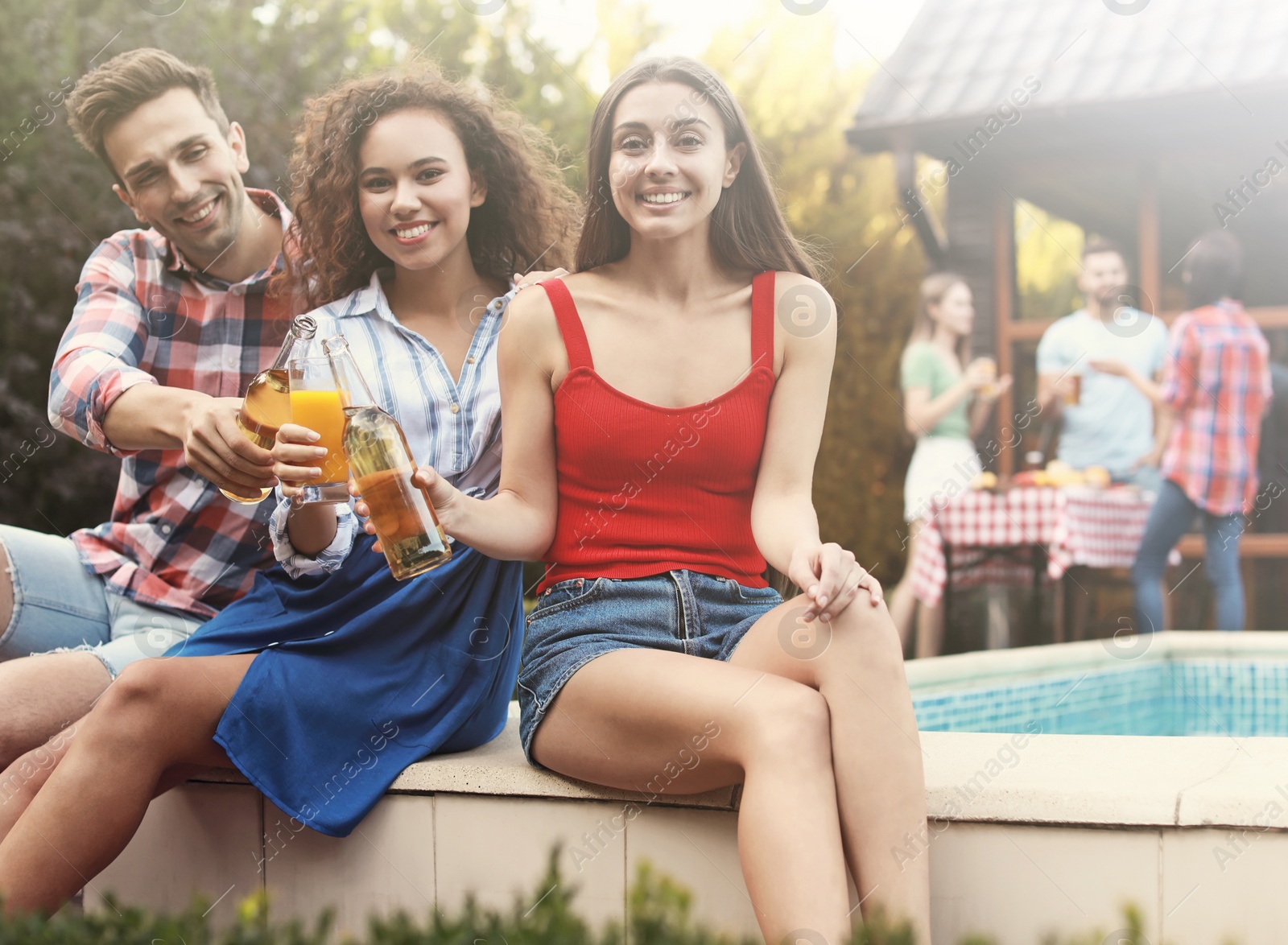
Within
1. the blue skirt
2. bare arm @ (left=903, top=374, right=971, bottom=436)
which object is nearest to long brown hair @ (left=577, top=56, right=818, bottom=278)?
the blue skirt

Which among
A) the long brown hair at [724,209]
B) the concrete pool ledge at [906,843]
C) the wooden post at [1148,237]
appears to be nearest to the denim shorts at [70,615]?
the concrete pool ledge at [906,843]

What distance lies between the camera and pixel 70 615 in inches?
95.5

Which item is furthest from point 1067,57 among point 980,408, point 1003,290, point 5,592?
point 5,592

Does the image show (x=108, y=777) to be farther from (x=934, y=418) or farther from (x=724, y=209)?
(x=934, y=418)

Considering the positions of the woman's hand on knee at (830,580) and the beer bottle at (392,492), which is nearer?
the woman's hand on knee at (830,580)

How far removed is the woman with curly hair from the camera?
6.40 ft

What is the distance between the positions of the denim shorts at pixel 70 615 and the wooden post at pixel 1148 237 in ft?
20.9

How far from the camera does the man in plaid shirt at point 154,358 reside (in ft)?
7.72

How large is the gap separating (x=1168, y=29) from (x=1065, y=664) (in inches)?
175

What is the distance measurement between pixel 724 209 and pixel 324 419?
88 centimetres

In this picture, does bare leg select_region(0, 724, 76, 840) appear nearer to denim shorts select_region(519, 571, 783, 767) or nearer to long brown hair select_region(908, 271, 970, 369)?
denim shorts select_region(519, 571, 783, 767)

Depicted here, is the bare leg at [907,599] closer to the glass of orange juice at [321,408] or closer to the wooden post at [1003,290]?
the wooden post at [1003,290]

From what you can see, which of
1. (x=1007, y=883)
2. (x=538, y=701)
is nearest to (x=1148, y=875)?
(x=1007, y=883)

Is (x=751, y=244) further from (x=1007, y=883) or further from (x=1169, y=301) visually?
(x=1169, y=301)
